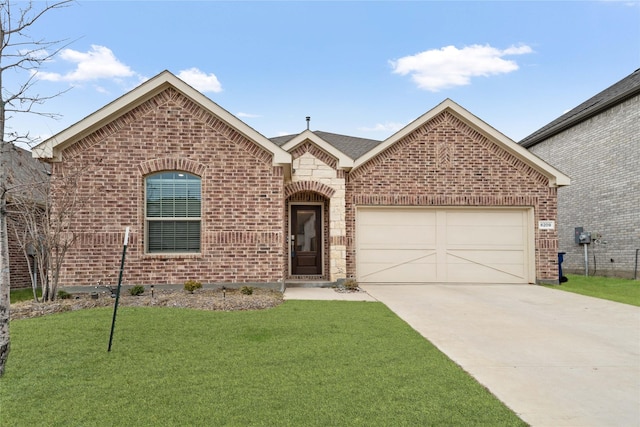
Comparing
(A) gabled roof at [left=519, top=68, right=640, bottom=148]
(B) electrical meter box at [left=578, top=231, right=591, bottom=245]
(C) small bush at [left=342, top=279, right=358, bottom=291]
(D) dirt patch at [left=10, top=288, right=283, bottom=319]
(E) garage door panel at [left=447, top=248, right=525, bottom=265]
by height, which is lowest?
(C) small bush at [left=342, top=279, right=358, bottom=291]

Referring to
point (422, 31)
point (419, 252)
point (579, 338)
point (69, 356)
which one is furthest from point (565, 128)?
point (69, 356)

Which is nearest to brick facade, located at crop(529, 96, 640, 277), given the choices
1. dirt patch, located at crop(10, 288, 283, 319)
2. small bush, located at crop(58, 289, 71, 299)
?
dirt patch, located at crop(10, 288, 283, 319)

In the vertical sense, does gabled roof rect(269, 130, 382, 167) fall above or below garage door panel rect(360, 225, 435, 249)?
above

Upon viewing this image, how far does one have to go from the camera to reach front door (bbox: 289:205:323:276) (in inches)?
470

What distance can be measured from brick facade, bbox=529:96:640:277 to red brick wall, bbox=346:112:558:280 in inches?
157

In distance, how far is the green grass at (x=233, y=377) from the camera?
3.06m

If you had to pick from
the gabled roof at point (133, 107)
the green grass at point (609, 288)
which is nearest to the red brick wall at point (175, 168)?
the gabled roof at point (133, 107)

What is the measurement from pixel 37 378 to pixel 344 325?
396cm

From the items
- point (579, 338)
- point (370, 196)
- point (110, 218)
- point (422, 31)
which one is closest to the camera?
point (579, 338)

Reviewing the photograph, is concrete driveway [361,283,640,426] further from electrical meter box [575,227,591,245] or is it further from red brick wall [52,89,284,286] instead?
electrical meter box [575,227,591,245]

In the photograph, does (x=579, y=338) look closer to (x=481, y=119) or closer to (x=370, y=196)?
(x=370, y=196)

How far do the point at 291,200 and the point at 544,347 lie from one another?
7960 millimetres

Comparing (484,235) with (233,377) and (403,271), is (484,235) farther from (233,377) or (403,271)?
(233,377)

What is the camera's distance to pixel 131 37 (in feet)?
33.9
